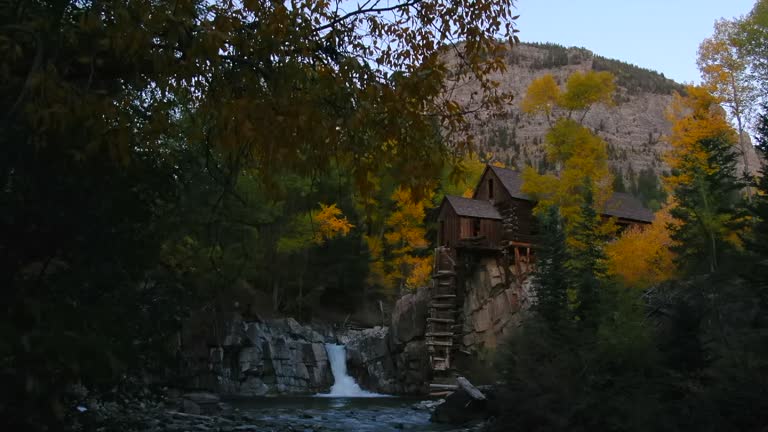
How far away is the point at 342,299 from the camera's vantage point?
4366 centimetres

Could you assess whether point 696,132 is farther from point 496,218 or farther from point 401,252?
point 401,252

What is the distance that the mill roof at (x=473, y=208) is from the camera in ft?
105

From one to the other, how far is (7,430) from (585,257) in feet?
61.5

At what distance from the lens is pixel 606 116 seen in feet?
461

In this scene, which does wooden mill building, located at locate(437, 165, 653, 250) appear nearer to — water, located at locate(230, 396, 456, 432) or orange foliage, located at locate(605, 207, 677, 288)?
orange foliage, located at locate(605, 207, 677, 288)

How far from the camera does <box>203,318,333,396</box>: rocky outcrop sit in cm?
3077

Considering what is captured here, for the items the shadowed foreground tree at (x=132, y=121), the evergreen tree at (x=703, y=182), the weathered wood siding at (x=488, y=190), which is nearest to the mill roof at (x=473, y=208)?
the weathered wood siding at (x=488, y=190)

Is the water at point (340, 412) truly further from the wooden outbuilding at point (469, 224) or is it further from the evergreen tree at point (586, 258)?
the wooden outbuilding at point (469, 224)

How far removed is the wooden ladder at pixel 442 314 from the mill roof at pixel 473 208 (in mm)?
2099

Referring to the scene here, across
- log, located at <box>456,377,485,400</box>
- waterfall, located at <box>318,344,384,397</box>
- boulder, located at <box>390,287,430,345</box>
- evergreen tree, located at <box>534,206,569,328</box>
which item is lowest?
waterfall, located at <box>318,344,384,397</box>

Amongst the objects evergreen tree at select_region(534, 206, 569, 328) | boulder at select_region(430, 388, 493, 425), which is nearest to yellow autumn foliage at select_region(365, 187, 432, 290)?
evergreen tree at select_region(534, 206, 569, 328)

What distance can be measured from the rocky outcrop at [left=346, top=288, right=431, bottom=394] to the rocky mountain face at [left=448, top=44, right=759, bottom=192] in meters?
79.9

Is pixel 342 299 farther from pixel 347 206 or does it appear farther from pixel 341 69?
pixel 341 69

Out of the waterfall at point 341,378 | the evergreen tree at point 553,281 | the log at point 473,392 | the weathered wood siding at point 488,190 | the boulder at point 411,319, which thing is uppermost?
the weathered wood siding at point 488,190
